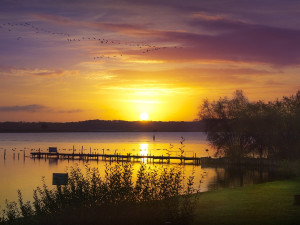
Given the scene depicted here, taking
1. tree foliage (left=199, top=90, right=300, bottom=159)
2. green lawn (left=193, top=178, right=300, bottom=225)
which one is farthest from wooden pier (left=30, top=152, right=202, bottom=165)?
green lawn (left=193, top=178, right=300, bottom=225)

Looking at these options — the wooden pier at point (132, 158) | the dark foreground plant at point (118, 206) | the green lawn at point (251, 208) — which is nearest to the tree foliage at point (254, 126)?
the wooden pier at point (132, 158)

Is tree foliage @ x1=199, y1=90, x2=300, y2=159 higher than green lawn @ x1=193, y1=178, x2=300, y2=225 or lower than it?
higher

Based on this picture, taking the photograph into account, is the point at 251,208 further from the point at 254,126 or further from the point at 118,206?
the point at 254,126

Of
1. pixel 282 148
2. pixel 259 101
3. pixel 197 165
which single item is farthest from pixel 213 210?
pixel 197 165

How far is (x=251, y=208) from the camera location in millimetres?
26578

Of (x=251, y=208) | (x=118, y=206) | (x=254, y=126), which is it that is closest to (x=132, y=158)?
(x=254, y=126)

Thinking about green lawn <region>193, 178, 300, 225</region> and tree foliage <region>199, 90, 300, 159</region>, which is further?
tree foliage <region>199, 90, 300, 159</region>

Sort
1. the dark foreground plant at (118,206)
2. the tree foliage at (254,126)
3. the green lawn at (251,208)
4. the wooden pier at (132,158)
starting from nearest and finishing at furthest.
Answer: the dark foreground plant at (118,206) < the green lawn at (251,208) < the tree foliage at (254,126) < the wooden pier at (132,158)

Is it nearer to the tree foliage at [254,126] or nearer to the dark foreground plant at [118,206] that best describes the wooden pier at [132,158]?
the tree foliage at [254,126]

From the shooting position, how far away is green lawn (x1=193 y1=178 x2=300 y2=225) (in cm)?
2231

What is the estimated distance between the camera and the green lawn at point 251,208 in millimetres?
22312

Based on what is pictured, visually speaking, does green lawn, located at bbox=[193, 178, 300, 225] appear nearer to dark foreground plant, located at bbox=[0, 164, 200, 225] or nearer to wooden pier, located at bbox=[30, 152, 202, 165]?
dark foreground plant, located at bbox=[0, 164, 200, 225]

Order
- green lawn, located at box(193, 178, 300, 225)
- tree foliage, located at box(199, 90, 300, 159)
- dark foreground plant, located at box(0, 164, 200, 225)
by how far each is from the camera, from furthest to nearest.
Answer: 1. tree foliage, located at box(199, 90, 300, 159)
2. green lawn, located at box(193, 178, 300, 225)
3. dark foreground plant, located at box(0, 164, 200, 225)

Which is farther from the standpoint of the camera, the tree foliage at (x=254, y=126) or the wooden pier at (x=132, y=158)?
the wooden pier at (x=132, y=158)
